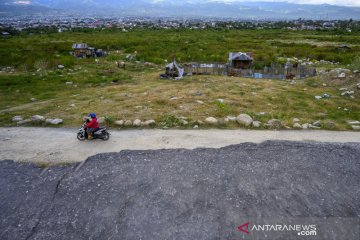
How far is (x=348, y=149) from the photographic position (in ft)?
35.9

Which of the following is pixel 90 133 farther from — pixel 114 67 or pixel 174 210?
pixel 114 67

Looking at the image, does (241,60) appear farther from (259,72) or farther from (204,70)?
(204,70)

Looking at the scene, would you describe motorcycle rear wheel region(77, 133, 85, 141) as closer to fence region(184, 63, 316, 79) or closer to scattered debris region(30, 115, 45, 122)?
scattered debris region(30, 115, 45, 122)

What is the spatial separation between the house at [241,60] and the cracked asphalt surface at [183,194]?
2085 cm

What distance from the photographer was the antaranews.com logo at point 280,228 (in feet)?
22.7

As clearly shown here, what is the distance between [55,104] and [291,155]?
44.7 feet

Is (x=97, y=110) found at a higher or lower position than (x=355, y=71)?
lower

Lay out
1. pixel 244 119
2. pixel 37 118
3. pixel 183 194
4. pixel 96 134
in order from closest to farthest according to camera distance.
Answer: pixel 183 194, pixel 96 134, pixel 244 119, pixel 37 118

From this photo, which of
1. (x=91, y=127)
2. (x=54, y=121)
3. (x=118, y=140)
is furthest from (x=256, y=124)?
(x=54, y=121)

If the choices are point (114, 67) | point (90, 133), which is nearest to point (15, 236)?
point (90, 133)

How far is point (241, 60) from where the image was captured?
30.4 metres

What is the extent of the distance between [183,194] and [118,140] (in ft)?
14.9

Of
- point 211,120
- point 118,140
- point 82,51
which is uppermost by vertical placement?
point 82,51

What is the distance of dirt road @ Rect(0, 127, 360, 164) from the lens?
10.6 meters
